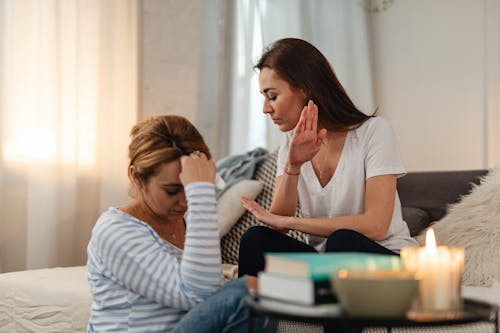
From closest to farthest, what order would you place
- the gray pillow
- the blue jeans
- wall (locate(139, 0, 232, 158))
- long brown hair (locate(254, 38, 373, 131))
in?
the blue jeans
long brown hair (locate(254, 38, 373, 131))
the gray pillow
wall (locate(139, 0, 232, 158))

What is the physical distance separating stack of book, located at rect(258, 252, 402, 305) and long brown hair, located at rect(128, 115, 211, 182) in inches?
20.2

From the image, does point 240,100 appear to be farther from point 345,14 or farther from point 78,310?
point 78,310

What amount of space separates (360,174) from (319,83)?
0.94ft

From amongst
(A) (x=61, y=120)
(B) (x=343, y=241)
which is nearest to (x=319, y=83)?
(B) (x=343, y=241)

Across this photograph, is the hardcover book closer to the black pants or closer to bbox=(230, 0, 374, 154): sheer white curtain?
the black pants

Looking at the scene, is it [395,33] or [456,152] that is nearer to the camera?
A: [456,152]

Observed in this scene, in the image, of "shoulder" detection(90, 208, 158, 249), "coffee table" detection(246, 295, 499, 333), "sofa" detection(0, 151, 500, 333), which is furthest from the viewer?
"sofa" detection(0, 151, 500, 333)

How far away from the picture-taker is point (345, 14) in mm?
4688

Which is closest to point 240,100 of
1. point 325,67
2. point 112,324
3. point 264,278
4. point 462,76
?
point 462,76

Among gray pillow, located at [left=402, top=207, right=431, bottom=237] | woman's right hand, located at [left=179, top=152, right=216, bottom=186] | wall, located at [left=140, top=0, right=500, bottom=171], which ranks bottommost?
gray pillow, located at [left=402, top=207, right=431, bottom=237]

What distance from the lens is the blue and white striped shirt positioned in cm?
153

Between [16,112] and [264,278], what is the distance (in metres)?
2.26

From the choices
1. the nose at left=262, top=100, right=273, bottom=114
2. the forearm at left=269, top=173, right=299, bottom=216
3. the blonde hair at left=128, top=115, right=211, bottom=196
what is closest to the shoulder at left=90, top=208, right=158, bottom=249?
the blonde hair at left=128, top=115, right=211, bottom=196

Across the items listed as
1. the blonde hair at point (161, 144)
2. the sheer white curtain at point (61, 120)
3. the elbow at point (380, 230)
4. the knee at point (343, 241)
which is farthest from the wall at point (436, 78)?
the blonde hair at point (161, 144)
